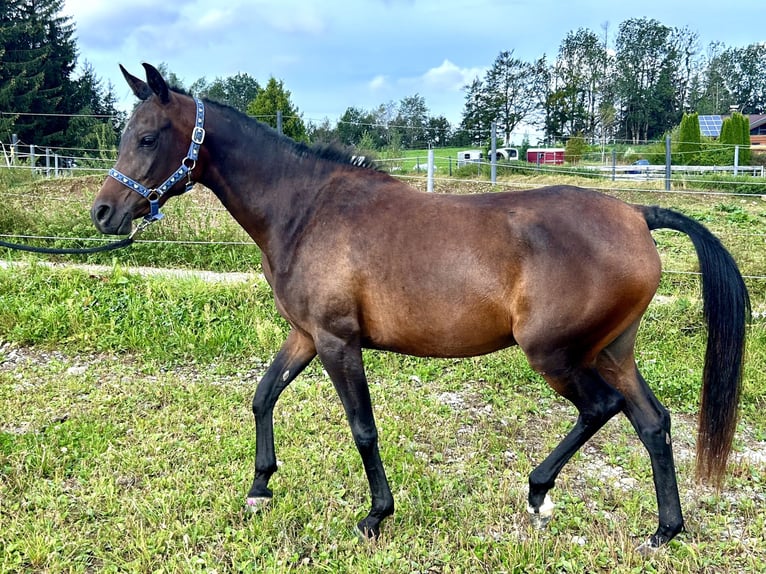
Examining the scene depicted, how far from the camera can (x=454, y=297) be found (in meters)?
2.50

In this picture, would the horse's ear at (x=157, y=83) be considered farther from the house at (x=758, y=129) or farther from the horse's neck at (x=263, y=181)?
the house at (x=758, y=129)

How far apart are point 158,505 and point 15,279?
416 centimetres

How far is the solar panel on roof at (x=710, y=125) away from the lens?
111 feet

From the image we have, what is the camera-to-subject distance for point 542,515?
2.70 metres

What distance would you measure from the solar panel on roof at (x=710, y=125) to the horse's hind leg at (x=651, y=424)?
3602cm

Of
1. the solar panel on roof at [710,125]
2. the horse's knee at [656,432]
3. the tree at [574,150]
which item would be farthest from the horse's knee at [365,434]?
the solar panel on roof at [710,125]

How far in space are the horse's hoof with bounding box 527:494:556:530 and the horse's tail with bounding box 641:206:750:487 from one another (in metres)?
0.72

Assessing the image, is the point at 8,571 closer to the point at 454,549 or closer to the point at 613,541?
the point at 454,549

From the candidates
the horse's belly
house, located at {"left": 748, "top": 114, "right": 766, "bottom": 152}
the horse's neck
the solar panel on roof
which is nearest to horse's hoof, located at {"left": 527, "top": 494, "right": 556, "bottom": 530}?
the horse's belly

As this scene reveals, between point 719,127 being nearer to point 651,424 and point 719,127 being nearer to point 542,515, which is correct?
point 651,424

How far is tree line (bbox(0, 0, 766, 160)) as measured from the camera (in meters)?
24.0

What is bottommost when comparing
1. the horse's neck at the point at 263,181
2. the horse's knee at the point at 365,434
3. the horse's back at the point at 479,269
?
the horse's knee at the point at 365,434

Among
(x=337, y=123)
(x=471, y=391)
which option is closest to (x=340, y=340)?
(x=471, y=391)

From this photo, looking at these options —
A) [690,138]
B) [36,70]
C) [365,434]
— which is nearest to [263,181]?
[365,434]
